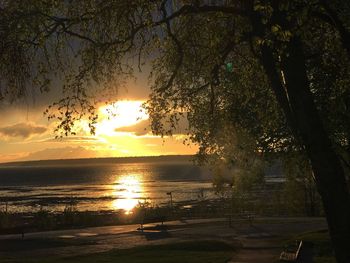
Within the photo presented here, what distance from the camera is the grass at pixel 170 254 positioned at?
2041cm

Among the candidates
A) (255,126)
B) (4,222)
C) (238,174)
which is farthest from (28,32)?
(4,222)

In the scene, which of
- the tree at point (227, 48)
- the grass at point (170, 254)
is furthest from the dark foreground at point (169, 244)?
the tree at point (227, 48)

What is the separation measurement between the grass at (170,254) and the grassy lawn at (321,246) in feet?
10.9

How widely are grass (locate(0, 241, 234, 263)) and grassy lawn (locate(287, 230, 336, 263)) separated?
3329 millimetres

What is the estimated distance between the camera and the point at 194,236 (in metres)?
30.1

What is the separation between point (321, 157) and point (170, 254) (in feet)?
43.2

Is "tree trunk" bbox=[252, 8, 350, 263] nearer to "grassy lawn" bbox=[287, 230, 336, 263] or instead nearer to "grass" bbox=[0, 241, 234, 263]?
"grassy lawn" bbox=[287, 230, 336, 263]

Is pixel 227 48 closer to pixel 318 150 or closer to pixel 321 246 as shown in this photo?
pixel 318 150

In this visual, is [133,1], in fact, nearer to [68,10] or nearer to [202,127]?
[68,10]

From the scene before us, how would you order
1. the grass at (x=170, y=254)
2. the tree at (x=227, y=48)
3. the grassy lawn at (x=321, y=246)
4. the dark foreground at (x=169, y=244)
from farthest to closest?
the dark foreground at (x=169, y=244) < the grass at (x=170, y=254) < the grassy lawn at (x=321, y=246) < the tree at (x=227, y=48)

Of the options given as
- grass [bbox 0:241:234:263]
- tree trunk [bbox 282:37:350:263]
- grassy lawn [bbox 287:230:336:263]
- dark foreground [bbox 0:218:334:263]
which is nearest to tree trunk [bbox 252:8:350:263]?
tree trunk [bbox 282:37:350:263]

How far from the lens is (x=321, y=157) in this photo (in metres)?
9.77

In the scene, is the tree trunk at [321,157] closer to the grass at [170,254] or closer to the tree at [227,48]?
the tree at [227,48]

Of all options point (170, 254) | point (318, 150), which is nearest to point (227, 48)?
point (318, 150)
